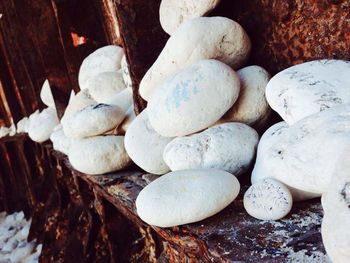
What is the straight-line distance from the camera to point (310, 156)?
36.3 inches

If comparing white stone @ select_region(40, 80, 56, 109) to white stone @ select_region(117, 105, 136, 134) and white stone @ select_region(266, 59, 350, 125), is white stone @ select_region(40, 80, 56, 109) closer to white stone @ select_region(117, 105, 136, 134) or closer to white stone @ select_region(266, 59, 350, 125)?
white stone @ select_region(117, 105, 136, 134)

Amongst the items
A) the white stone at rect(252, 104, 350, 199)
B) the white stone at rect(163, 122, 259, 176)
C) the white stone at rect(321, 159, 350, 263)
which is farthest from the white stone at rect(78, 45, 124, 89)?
the white stone at rect(321, 159, 350, 263)

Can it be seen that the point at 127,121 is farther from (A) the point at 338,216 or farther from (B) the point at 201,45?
(A) the point at 338,216

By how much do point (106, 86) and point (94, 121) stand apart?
21.5 inches

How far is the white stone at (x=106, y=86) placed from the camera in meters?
2.19

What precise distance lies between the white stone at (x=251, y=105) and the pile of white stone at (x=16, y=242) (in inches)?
103

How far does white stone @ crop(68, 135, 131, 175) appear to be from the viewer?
5.47ft

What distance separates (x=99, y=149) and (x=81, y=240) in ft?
3.43

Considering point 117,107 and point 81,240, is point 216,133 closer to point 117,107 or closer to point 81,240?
point 117,107

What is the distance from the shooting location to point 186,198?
0.96 meters

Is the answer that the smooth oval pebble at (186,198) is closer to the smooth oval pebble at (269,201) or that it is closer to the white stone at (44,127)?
the smooth oval pebble at (269,201)

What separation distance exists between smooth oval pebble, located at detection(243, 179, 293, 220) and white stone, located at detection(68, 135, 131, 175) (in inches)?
33.4

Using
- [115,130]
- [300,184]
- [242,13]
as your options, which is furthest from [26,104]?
[300,184]

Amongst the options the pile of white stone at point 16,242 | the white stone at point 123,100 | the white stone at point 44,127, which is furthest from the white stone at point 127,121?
the pile of white stone at point 16,242
